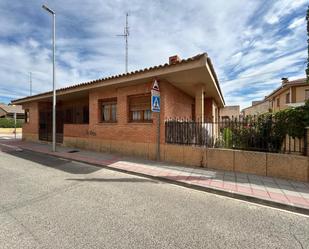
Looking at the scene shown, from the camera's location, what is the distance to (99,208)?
356cm

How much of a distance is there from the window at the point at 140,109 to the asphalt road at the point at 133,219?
3.84 m

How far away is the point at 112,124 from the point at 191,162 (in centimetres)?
428

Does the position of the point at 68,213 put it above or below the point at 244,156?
→ below

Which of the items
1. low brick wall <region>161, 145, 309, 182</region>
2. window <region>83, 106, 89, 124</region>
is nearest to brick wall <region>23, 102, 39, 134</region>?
window <region>83, 106, 89, 124</region>

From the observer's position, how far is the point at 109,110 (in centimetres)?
972

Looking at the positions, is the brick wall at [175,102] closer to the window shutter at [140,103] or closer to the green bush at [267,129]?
the window shutter at [140,103]

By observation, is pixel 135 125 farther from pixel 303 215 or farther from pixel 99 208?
pixel 303 215

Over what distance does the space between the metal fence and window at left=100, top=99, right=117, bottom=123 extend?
327cm

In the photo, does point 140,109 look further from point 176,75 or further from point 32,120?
point 32,120

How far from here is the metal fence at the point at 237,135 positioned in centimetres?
550

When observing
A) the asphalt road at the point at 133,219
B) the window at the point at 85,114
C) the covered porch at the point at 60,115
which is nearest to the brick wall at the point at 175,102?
the asphalt road at the point at 133,219

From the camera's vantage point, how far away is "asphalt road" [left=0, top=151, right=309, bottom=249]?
102 inches

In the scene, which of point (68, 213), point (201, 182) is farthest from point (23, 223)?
point (201, 182)

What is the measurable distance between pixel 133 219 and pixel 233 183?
2.89 metres
